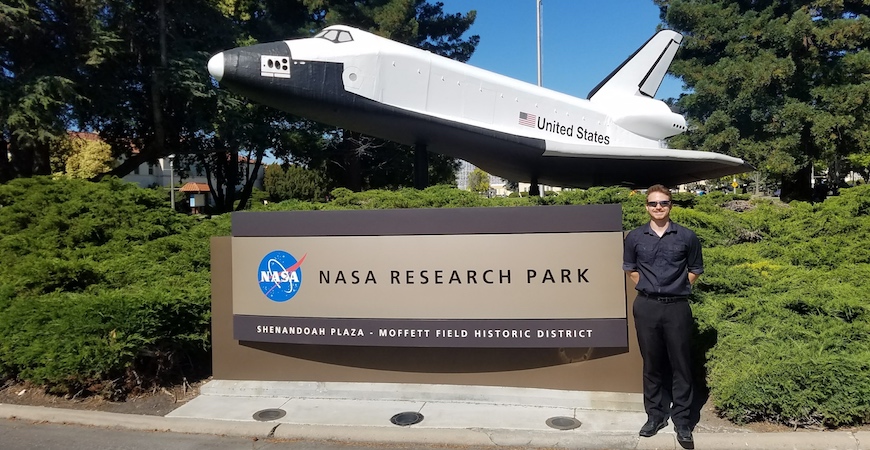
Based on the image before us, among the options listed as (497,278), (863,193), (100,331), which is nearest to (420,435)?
(497,278)

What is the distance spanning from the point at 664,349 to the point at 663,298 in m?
0.44

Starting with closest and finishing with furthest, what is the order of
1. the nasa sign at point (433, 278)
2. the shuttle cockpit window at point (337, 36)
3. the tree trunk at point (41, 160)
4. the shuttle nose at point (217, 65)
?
the nasa sign at point (433, 278), the shuttle nose at point (217, 65), the shuttle cockpit window at point (337, 36), the tree trunk at point (41, 160)

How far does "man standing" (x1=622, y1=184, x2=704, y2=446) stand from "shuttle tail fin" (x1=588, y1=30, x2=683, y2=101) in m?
8.67

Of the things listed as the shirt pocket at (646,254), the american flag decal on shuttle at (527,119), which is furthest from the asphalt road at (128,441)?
the american flag decal on shuttle at (527,119)

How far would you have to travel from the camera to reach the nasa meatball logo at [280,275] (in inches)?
196

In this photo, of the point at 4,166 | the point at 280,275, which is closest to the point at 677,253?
the point at 280,275

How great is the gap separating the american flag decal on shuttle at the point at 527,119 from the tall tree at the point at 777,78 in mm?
17571

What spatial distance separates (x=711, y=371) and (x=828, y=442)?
842 mm

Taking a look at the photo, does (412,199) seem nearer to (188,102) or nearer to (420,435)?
(420,435)

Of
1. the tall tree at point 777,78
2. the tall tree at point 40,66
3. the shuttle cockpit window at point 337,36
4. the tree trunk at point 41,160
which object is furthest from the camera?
the tall tree at point 777,78

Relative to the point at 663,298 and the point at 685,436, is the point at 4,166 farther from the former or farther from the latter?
the point at 685,436

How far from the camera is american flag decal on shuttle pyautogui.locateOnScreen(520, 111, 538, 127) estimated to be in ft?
31.7

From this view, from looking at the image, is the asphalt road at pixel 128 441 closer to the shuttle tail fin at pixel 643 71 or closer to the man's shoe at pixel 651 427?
the man's shoe at pixel 651 427

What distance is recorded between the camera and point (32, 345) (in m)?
4.85
